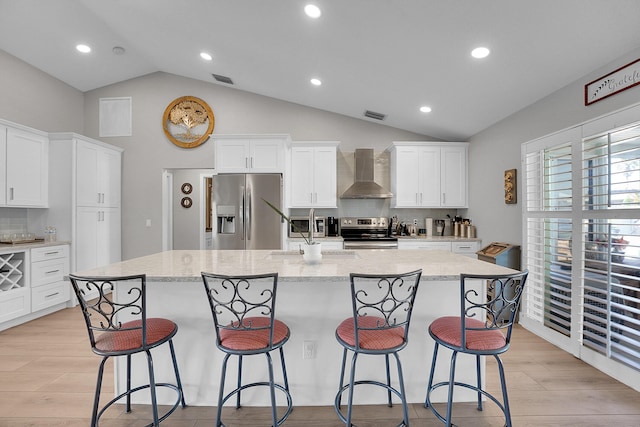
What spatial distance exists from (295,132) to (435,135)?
2291mm

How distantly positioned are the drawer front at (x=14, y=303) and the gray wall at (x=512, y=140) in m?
5.73

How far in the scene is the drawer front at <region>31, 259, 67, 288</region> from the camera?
3694 mm

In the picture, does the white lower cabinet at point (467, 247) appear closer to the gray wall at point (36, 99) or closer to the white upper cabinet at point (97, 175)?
the white upper cabinet at point (97, 175)

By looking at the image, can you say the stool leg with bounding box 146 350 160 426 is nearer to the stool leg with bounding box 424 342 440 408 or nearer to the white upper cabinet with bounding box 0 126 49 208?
the stool leg with bounding box 424 342 440 408

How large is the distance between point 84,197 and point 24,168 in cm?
72

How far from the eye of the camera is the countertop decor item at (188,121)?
17.0 feet

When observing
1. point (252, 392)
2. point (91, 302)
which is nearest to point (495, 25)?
point (252, 392)

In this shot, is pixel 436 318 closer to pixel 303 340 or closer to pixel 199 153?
pixel 303 340

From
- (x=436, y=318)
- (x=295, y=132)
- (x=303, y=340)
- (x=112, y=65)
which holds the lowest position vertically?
(x=303, y=340)

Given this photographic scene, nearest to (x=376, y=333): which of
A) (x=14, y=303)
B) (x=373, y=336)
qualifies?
(x=373, y=336)

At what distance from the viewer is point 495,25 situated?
7.74 feet

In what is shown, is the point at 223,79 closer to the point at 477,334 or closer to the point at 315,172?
the point at 315,172

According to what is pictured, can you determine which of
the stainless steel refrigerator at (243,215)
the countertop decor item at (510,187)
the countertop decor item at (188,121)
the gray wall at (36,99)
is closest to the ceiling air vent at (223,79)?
the countertop decor item at (188,121)

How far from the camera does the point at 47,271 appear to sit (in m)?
3.86
